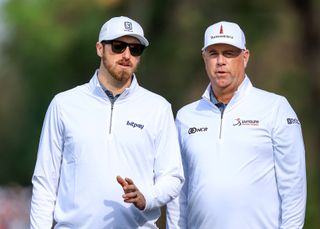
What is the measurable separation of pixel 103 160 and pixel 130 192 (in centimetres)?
44

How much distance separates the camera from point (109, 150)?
30.4 feet

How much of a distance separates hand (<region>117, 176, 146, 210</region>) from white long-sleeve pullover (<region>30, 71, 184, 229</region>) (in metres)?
0.16

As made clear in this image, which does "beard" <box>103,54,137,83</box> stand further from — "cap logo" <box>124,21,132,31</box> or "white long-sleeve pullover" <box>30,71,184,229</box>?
"cap logo" <box>124,21,132,31</box>

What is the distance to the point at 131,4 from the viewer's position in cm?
3394

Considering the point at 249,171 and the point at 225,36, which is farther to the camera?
the point at 225,36

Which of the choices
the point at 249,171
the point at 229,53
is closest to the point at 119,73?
the point at 229,53

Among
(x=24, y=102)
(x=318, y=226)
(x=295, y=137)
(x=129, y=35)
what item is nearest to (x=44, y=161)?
(x=129, y=35)

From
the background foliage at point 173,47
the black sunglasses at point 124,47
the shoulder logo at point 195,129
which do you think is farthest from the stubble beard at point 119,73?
the background foliage at point 173,47

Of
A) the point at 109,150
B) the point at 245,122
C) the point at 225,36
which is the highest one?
the point at 225,36

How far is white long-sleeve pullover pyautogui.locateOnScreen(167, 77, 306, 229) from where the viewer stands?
977cm

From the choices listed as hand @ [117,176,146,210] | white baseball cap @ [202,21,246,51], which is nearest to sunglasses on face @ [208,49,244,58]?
white baseball cap @ [202,21,246,51]

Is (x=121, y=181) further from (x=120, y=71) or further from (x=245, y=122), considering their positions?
(x=245, y=122)

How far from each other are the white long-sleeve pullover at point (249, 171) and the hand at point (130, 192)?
0.96 meters

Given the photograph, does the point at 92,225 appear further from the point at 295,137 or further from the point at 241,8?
the point at 241,8
